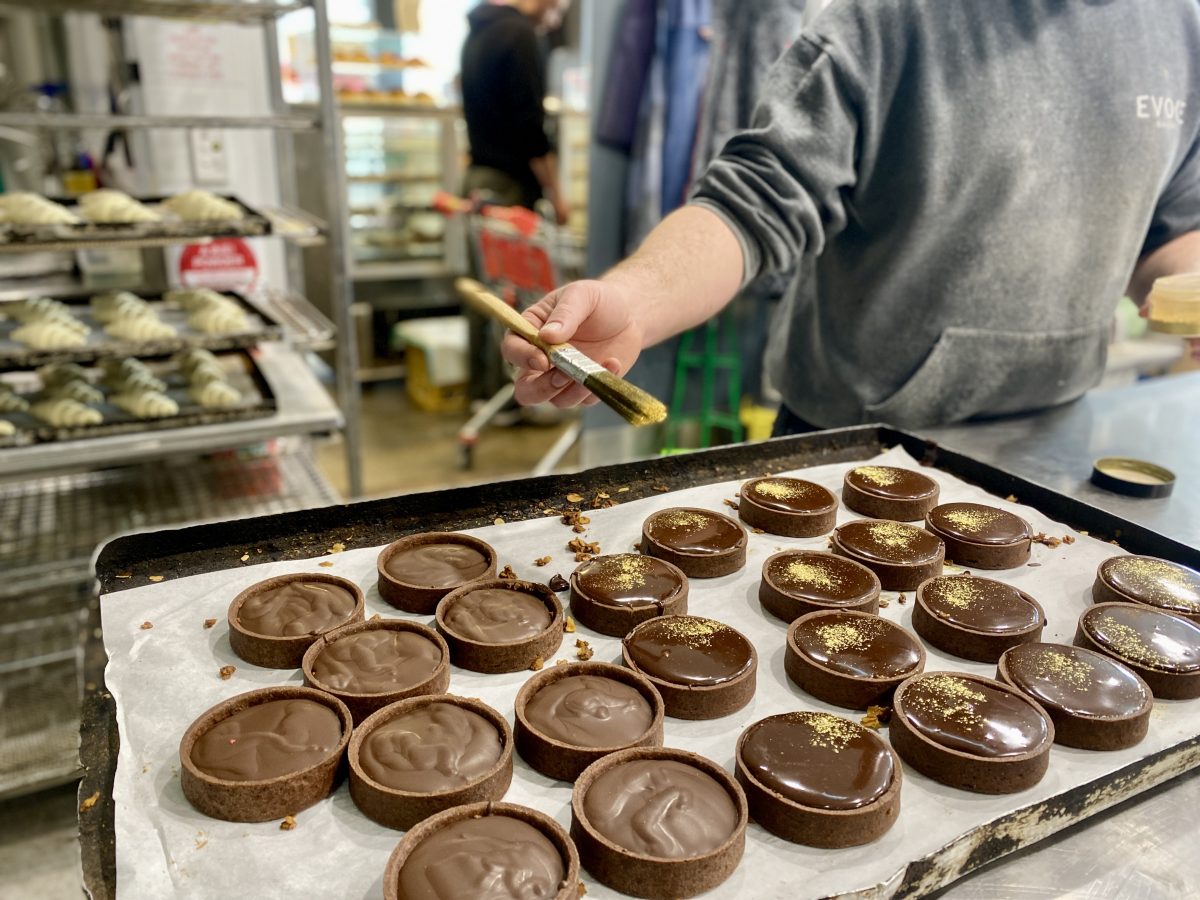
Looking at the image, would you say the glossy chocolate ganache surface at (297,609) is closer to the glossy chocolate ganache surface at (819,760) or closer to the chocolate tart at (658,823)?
the chocolate tart at (658,823)

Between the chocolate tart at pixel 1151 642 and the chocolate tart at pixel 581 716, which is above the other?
the chocolate tart at pixel 1151 642

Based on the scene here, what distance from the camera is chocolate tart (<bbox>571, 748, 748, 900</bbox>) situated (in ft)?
2.82

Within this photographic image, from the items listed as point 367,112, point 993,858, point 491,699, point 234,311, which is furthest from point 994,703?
point 367,112

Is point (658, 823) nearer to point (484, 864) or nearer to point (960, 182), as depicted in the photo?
point (484, 864)

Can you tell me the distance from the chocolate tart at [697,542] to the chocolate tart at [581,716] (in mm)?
281

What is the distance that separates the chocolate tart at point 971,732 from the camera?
0.99 meters

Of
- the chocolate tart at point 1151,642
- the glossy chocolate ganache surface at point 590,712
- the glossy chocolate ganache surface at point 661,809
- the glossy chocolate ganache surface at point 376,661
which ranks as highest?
the chocolate tart at point 1151,642

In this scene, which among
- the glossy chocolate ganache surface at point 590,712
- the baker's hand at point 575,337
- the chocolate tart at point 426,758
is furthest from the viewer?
the baker's hand at point 575,337

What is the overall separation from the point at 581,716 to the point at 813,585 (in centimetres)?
45

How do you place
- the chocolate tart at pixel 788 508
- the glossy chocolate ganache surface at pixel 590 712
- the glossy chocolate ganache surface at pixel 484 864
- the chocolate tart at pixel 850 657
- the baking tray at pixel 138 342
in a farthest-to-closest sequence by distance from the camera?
the baking tray at pixel 138 342 → the chocolate tart at pixel 788 508 → the chocolate tart at pixel 850 657 → the glossy chocolate ganache surface at pixel 590 712 → the glossy chocolate ganache surface at pixel 484 864

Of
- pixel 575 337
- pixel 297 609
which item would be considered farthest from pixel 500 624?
pixel 575 337

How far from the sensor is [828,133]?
1665 millimetres

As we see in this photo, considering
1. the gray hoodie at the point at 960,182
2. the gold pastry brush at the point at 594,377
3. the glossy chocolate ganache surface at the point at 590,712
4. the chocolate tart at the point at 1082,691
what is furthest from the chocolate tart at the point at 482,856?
the gray hoodie at the point at 960,182

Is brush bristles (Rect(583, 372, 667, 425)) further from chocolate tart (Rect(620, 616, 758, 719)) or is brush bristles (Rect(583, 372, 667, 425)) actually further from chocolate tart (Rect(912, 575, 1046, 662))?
chocolate tart (Rect(912, 575, 1046, 662))
